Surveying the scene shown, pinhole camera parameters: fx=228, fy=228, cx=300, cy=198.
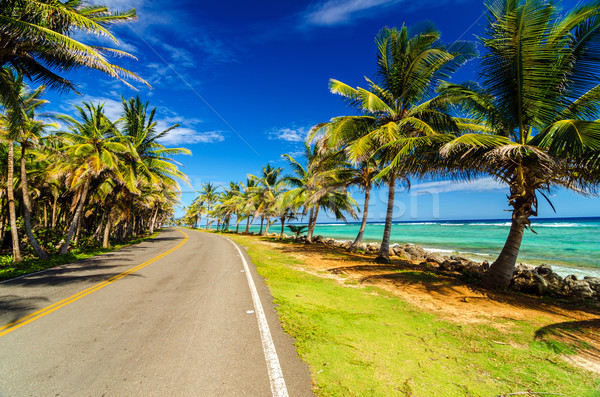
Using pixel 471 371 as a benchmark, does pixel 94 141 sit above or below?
above

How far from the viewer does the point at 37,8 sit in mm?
5816

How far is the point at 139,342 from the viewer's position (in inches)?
154

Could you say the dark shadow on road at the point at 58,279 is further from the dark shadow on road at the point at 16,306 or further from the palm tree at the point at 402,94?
the palm tree at the point at 402,94

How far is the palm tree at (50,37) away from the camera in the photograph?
18.4 feet

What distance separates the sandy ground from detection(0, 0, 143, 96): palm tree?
10.5m

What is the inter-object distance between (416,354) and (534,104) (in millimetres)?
7607

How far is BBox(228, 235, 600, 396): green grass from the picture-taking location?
9.53 feet

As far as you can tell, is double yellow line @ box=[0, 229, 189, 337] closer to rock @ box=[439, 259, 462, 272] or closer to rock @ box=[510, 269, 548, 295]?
rock @ box=[510, 269, 548, 295]

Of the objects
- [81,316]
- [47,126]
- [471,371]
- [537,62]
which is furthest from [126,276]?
[537,62]

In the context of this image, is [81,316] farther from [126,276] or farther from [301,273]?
[301,273]

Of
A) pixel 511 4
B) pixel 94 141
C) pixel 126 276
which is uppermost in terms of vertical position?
pixel 511 4

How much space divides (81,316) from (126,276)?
3.93m

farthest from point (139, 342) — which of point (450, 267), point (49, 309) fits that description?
point (450, 267)

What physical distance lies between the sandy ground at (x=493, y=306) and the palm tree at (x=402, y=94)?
3586 mm
